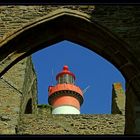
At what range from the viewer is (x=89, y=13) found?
6.41 metres

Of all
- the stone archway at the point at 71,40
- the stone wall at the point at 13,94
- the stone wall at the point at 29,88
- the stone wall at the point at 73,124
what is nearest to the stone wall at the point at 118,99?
the stone wall at the point at 73,124

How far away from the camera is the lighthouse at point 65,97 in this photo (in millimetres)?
25438

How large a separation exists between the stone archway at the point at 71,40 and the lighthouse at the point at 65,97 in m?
18.3

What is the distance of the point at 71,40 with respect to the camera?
6699 millimetres

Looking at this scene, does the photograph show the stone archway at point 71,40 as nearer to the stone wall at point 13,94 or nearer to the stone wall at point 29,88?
the stone wall at point 13,94

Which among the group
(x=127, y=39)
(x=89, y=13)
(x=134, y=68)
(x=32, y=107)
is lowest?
(x=134, y=68)

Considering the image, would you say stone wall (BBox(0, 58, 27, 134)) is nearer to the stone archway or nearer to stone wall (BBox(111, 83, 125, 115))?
stone wall (BBox(111, 83, 125, 115))

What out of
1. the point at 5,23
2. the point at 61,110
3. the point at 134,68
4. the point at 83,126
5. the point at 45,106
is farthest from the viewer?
the point at 61,110

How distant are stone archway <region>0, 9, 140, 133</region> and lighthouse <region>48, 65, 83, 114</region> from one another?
18.3 meters

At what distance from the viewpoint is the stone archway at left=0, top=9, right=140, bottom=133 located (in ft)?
20.0
